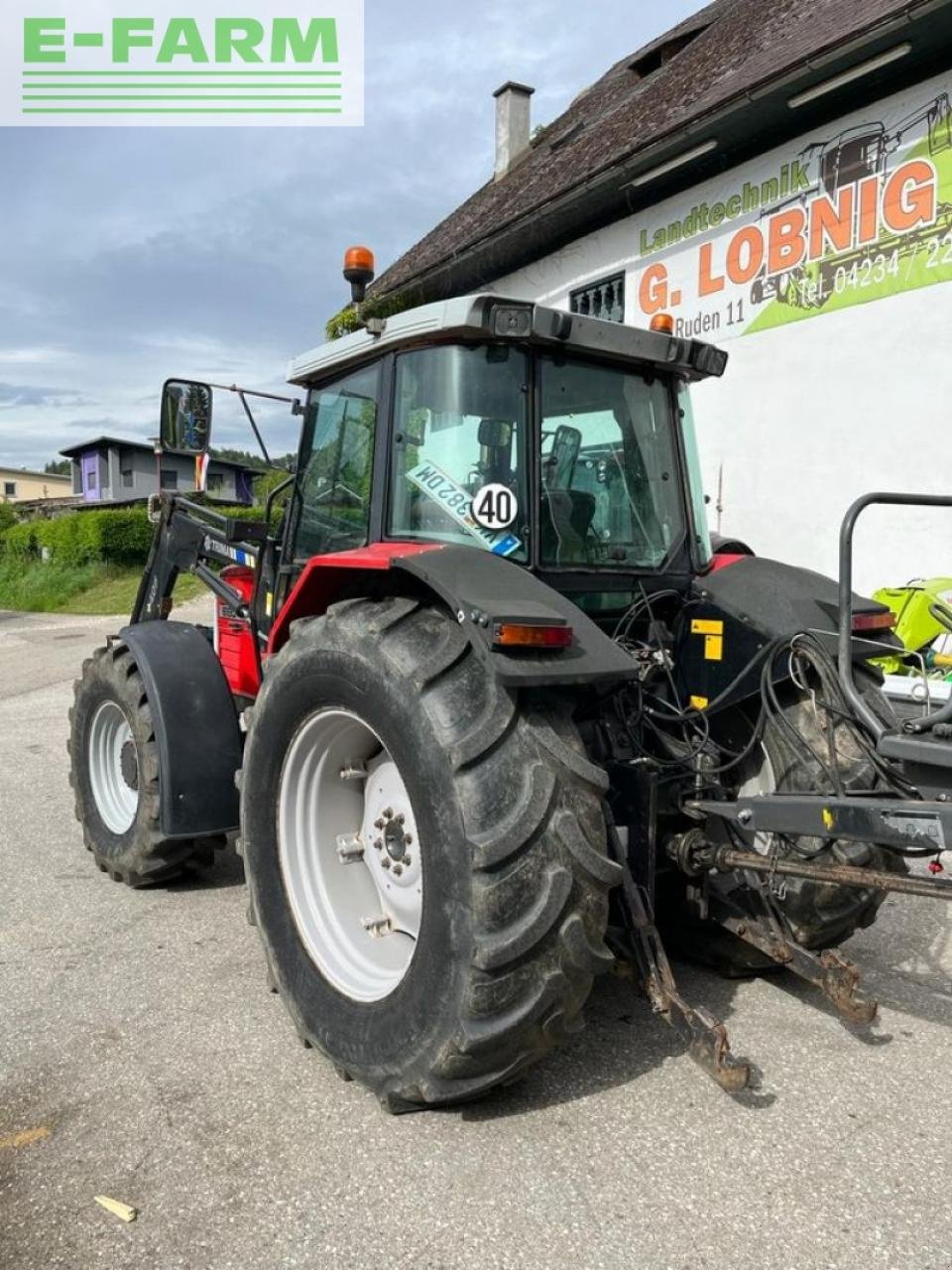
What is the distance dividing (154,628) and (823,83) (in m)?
6.99

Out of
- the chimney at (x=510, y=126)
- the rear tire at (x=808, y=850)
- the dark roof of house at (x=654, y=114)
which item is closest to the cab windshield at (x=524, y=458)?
the rear tire at (x=808, y=850)

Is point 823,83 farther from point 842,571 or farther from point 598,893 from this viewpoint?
point 598,893

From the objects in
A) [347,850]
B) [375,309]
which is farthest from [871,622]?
[375,309]

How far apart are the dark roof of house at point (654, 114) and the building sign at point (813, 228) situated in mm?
299

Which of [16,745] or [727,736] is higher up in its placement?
[727,736]

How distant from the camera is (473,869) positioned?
2244mm

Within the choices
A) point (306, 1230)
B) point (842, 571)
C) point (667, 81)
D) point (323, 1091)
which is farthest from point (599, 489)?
point (667, 81)

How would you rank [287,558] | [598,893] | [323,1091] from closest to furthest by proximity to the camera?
[598,893]
[323,1091]
[287,558]

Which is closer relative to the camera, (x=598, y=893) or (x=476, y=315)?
(x=598, y=893)

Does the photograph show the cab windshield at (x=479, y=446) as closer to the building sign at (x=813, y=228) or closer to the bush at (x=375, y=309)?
the building sign at (x=813, y=228)

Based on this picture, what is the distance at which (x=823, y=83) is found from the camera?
308 inches

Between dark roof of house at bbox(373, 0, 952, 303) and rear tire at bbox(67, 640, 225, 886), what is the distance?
6.85m

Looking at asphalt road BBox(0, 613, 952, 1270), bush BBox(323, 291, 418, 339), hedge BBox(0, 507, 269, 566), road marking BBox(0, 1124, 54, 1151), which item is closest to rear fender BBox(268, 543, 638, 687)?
asphalt road BBox(0, 613, 952, 1270)

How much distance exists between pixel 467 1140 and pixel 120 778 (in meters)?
2.79
